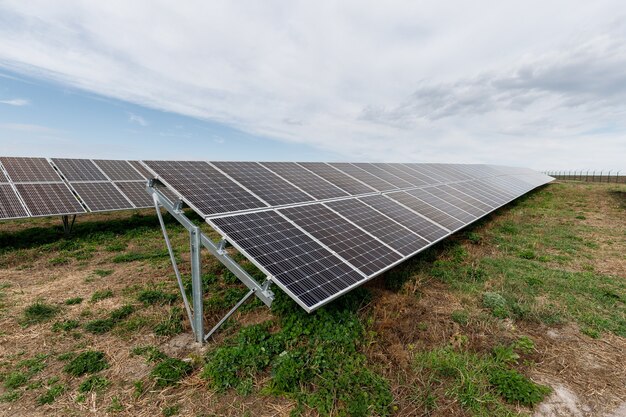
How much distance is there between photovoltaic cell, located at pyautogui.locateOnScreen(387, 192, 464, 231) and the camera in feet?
36.9

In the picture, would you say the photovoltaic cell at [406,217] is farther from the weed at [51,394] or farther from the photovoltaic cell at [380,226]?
the weed at [51,394]

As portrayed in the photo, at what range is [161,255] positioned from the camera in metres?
13.2

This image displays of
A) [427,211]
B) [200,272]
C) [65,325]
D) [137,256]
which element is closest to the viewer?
[200,272]

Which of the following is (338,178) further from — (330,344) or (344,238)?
(330,344)

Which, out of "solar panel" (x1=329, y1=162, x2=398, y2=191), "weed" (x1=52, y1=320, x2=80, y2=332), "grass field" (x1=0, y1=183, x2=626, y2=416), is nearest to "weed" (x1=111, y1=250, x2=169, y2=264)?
"grass field" (x1=0, y1=183, x2=626, y2=416)

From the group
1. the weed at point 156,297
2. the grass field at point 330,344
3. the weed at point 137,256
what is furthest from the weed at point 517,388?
the weed at point 137,256

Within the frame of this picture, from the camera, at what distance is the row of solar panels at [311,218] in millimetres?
6062

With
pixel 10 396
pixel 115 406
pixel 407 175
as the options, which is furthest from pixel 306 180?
pixel 407 175

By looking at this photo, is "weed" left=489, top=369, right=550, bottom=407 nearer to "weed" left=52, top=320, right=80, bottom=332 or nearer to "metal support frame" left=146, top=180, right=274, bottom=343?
"metal support frame" left=146, top=180, right=274, bottom=343

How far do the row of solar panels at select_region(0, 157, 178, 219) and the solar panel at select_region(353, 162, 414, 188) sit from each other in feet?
40.9

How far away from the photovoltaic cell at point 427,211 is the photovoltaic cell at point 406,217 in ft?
1.73

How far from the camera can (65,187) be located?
16.4 meters

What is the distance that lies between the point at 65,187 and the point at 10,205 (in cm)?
292

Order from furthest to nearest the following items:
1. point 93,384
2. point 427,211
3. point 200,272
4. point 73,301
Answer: point 427,211 → point 73,301 → point 200,272 → point 93,384
